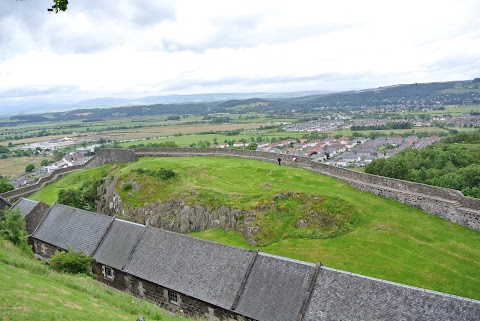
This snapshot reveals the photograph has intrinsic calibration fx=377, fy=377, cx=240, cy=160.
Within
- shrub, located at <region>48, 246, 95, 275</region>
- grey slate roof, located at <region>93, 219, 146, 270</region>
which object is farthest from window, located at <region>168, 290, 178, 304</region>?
shrub, located at <region>48, 246, 95, 275</region>

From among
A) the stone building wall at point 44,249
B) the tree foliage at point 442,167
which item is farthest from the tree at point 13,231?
the tree foliage at point 442,167

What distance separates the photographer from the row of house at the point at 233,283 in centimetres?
1777

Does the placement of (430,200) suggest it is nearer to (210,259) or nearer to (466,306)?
(466,306)

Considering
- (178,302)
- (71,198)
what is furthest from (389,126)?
(178,302)

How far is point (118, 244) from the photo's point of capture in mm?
28406

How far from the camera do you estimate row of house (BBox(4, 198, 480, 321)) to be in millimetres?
17766

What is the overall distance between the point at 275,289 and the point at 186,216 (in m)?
18.2

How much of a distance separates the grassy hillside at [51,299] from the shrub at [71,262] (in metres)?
3.85

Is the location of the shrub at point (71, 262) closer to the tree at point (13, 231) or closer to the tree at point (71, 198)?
the tree at point (13, 231)

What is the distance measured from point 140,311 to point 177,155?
4126 centimetres

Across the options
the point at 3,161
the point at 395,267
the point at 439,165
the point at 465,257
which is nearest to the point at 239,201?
the point at 395,267

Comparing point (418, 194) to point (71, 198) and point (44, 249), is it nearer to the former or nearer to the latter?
point (44, 249)

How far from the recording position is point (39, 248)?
34438mm

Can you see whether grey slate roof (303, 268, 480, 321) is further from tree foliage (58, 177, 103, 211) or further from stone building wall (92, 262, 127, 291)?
tree foliage (58, 177, 103, 211)
